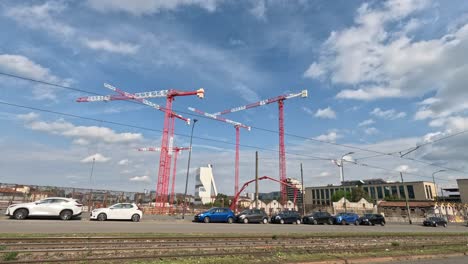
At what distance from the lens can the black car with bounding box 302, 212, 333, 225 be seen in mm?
35781

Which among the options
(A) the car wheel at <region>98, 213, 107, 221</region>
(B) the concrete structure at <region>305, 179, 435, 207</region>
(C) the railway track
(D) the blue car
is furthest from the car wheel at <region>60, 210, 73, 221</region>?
(B) the concrete structure at <region>305, 179, 435, 207</region>

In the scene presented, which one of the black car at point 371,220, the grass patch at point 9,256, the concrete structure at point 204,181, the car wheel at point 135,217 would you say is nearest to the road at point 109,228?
the car wheel at point 135,217

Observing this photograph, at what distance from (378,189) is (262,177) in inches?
3925

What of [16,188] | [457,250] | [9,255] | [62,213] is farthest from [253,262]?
[16,188]

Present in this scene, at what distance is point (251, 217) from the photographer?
1217 inches

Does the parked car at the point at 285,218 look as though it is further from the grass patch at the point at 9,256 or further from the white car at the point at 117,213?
the grass patch at the point at 9,256

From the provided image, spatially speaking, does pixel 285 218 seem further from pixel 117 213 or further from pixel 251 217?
pixel 117 213

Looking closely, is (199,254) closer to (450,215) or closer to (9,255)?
(9,255)

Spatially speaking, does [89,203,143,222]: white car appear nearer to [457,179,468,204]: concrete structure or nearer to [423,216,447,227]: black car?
[423,216,447,227]: black car

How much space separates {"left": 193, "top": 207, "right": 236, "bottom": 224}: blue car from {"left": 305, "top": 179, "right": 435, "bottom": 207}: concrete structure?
7871 centimetres

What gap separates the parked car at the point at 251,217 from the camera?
99.7 feet

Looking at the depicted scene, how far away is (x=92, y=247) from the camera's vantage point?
10.8m

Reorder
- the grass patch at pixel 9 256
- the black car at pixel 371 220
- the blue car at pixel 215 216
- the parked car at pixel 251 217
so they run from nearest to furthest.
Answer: the grass patch at pixel 9 256 < the blue car at pixel 215 216 < the parked car at pixel 251 217 < the black car at pixel 371 220

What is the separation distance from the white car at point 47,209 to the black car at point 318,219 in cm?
2464
